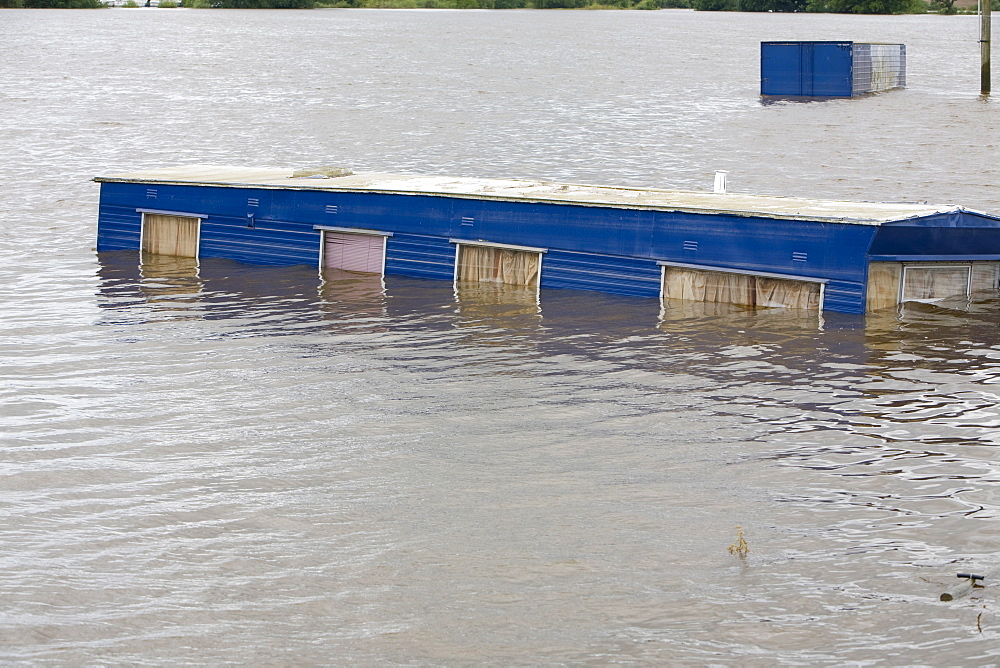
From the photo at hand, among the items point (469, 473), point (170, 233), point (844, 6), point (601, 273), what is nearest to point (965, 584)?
point (469, 473)

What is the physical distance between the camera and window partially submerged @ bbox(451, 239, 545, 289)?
20.2 meters

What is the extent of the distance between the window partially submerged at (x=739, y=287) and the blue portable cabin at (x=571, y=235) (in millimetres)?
20

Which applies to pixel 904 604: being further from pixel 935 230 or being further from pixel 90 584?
pixel 935 230

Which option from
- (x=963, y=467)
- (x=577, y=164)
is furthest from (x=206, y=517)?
(x=577, y=164)

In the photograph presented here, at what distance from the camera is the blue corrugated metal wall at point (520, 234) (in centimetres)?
1773

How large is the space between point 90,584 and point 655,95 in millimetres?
57117

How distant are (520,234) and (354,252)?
348 centimetres

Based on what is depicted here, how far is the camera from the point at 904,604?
9.18 m

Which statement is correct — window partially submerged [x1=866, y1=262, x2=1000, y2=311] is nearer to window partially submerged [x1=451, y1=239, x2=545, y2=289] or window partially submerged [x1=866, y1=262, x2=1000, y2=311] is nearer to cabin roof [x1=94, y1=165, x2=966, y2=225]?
cabin roof [x1=94, y1=165, x2=966, y2=225]

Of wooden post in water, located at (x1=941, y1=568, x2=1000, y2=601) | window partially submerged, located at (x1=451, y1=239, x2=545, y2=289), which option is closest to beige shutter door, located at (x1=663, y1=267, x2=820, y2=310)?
window partially submerged, located at (x1=451, y1=239, x2=545, y2=289)

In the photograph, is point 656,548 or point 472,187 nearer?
point 656,548

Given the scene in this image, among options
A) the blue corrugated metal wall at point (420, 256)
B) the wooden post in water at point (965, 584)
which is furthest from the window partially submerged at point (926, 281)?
the wooden post in water at point (965, 584)

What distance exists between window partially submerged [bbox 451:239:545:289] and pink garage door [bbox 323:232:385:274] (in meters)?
1.65

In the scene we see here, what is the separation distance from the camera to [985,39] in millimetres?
50219
